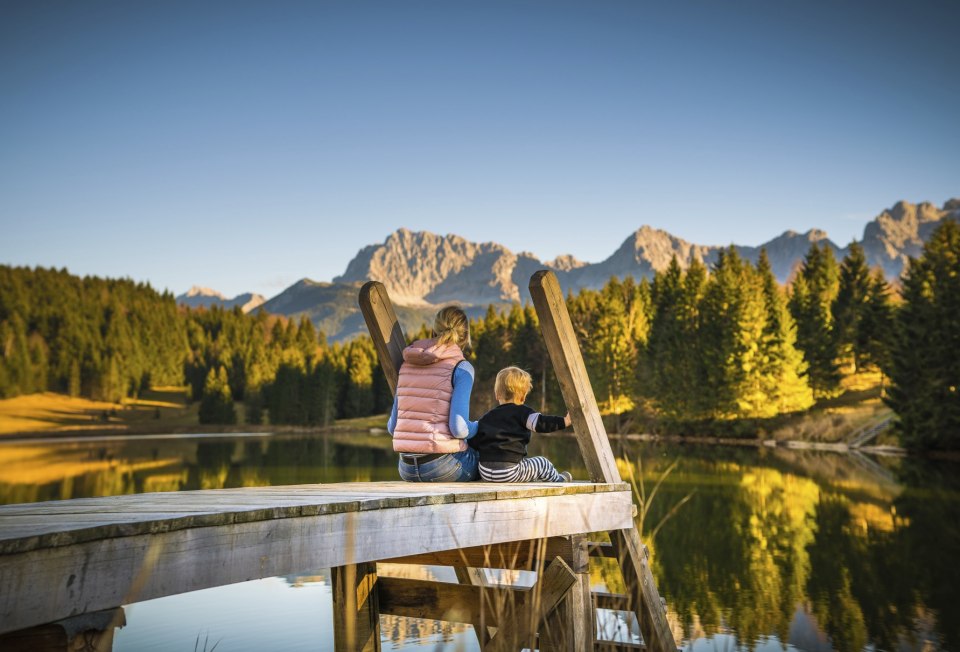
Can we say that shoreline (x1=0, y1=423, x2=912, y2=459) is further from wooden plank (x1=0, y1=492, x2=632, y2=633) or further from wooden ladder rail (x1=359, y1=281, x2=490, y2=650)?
wooden plank (x1=0, y1=492, x2=632, y2=633)

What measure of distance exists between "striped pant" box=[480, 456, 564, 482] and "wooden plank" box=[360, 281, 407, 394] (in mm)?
931

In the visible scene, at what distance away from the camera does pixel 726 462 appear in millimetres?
32750

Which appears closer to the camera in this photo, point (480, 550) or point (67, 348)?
point (480, 550)

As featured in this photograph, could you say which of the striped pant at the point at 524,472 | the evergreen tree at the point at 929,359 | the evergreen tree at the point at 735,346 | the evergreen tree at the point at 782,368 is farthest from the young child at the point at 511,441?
the evergreen tree at the point at 782,368

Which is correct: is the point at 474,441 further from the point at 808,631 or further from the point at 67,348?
the point at 67,348

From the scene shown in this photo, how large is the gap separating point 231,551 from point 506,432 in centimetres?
264

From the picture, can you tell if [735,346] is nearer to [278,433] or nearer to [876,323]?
[876,323]

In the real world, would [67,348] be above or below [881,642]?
above

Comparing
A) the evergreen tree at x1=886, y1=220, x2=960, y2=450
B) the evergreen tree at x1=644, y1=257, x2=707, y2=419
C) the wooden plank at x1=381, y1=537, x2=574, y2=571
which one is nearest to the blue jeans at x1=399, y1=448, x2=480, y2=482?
the wooden plank at x1=381, y1=537, x2=574, y2=571

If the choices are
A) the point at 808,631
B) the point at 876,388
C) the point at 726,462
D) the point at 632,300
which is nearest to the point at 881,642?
the point at 808,631

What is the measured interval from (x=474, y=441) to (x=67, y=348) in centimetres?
11127

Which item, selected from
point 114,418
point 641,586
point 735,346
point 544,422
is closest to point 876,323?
point 735,346

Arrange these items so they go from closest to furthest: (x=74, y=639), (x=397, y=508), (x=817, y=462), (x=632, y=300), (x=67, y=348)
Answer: (x=74, y=639), (x=397, y=508), (x=817, y=462), (x=632, y=300), (x=67, y=348)

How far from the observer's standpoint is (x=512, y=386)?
5742 millimetres
